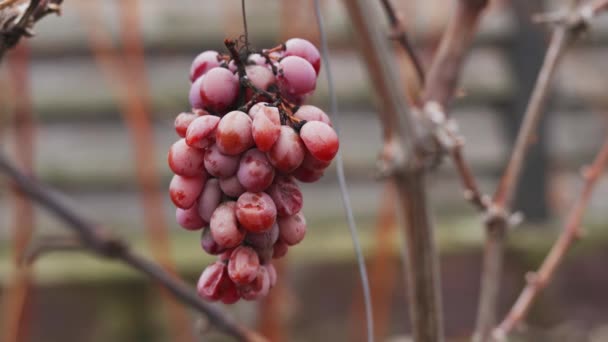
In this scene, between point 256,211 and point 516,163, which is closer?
point 256,211

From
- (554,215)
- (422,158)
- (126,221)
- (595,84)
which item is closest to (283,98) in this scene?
(422,158)

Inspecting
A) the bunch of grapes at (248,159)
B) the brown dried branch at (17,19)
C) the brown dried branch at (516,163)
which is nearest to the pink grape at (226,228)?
the bunch of grapes at (248,159)

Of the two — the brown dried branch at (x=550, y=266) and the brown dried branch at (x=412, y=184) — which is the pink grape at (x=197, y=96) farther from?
the brown dried branch at (x=550, y=266)

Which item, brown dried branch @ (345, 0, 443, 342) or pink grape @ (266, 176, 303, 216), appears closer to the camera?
pink grape @ (266, 176, 303, 216)

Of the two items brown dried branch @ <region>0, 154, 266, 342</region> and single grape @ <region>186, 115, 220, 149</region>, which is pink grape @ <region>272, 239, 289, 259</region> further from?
brown dried branch @ <region>0, 154, 266, 342</region>

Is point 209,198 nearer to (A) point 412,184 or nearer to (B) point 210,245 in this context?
(B) point 210,245

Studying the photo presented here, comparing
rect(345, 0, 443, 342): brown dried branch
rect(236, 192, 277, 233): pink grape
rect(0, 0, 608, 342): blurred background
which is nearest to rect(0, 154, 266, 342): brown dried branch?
rect(345, 0, 443, 342): brown dried branch

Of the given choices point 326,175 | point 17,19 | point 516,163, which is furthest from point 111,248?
point 326,175
